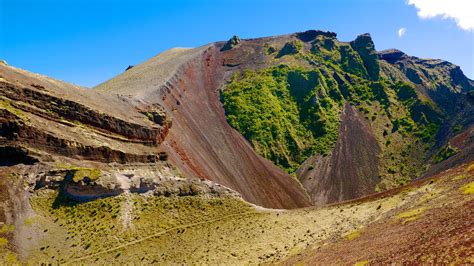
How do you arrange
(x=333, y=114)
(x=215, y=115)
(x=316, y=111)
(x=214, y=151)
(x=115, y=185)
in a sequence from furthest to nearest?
(x=333, y=114)
(x=316, y=111)
(x=215, y=115)
(x=214, y=151)
(x=115, y=185)

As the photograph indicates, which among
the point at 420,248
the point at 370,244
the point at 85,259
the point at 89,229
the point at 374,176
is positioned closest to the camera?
the point at 420,248

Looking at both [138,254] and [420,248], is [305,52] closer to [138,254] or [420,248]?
[138,254]

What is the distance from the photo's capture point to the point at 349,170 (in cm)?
8919

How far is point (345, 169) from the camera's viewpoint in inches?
3514

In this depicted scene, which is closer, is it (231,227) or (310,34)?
(231,227)

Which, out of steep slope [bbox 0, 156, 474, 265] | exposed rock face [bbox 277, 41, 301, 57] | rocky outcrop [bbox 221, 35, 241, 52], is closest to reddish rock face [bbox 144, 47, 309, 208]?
steep slope [bbox 0, 156, 474, 265]

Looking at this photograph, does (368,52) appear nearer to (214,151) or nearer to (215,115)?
(215,115)

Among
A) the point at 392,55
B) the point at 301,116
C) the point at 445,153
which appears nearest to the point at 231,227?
the point at 445,153

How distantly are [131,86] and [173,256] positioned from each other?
209 feet

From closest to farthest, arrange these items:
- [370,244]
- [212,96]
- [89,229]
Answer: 1. [370,244]
2. [89,229]
3. [212,96]

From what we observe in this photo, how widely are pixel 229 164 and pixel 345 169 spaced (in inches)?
1158

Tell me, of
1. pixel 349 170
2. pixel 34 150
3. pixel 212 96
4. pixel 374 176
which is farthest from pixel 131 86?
pixel 374 176

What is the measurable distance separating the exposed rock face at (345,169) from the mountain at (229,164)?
1.25 feet

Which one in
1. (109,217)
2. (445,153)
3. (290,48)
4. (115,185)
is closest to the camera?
(109,217)
